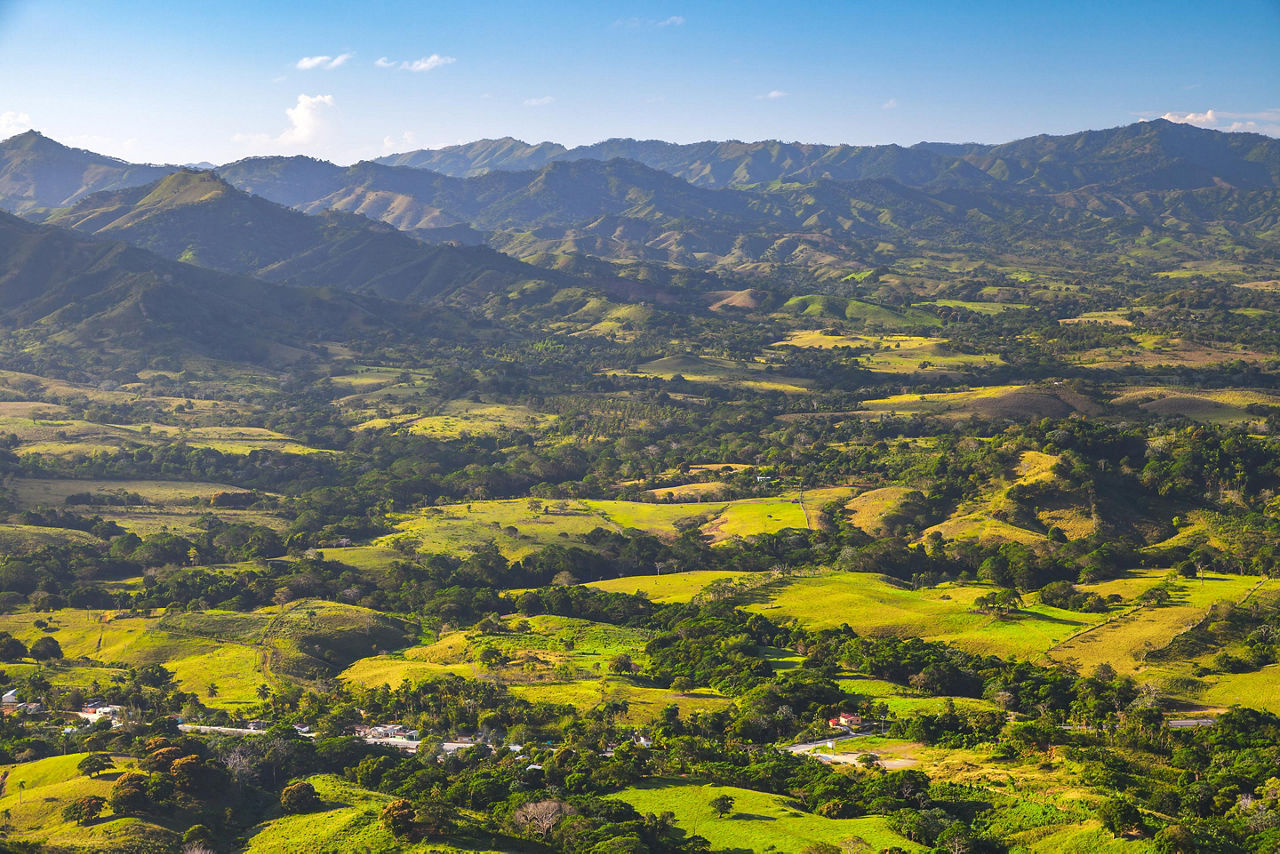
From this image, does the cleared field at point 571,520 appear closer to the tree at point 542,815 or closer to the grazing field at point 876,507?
the grazing field at point 876,507

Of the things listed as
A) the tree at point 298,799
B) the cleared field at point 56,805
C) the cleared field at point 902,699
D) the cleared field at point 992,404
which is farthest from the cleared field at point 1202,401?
the cleared field at point 56,805

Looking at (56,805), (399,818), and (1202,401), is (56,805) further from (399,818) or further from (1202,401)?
(1202,401)

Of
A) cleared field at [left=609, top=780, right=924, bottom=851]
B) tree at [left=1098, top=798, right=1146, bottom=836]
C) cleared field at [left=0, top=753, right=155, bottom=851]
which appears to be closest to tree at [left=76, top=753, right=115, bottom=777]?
cleared field at [left=0, top=753, right=155, bottom=851]

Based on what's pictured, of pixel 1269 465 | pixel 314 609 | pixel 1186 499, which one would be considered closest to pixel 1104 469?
pixel 1186 499

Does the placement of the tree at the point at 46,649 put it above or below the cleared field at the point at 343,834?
below

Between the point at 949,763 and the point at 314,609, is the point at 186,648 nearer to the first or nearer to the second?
the point at 314,609

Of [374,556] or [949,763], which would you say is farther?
[374,556]

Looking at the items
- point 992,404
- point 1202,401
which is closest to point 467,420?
point 992,404
